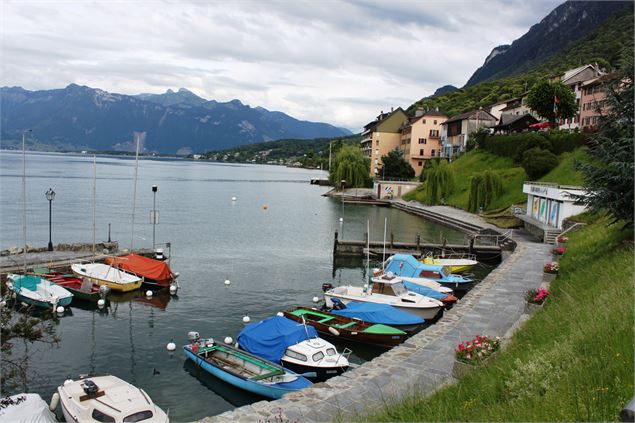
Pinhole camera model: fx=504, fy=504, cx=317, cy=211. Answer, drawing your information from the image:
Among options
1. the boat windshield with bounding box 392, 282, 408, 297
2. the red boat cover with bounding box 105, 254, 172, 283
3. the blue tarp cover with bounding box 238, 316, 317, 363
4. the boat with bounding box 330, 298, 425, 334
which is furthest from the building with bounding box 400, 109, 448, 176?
the blue tarp cover with bounding box 238, 316, 317, 363

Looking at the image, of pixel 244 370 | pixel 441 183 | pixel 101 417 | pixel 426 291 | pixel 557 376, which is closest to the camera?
pixel 557 376

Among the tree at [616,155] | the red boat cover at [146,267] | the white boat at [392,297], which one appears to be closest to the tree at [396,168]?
the red boat cover at [146,267]

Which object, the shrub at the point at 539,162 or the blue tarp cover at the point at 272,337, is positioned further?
the shrub at the point at 539,162

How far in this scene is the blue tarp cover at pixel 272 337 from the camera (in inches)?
819

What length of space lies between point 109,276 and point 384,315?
1873 centimetres

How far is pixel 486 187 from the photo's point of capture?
→ 72.6 metres

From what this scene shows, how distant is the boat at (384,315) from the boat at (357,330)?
36 cm

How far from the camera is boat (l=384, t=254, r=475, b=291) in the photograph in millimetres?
35688

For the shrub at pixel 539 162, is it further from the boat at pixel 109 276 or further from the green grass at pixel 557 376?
the green grass at pixel 557 376

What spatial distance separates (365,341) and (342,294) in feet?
18.5

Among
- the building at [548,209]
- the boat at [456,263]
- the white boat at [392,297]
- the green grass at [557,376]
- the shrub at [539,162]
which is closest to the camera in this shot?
the green grass at [557,376]

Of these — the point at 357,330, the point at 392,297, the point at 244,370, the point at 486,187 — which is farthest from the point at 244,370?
the point at 486,187

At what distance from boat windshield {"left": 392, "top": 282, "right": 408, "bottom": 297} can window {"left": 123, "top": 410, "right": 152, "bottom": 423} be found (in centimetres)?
1784

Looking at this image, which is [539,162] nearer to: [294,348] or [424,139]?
[294,348]
